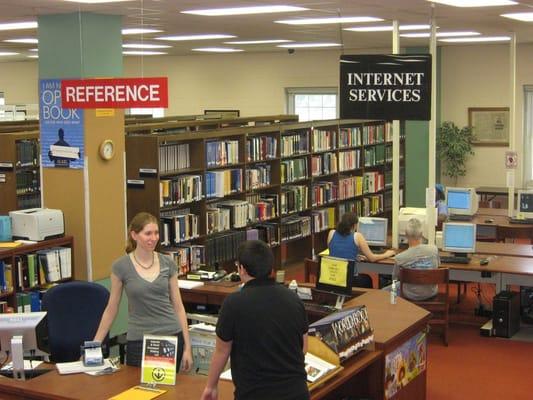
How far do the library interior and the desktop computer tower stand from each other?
2 cm

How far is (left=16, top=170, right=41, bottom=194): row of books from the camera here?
10.2m

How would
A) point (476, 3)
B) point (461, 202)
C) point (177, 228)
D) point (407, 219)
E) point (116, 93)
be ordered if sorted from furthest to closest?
point (461, 202) < point (407, 219) < point (177, 228) < point (476, 3) < point (116, 93)

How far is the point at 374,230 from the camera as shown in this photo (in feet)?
32.1

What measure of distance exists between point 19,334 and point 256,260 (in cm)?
177

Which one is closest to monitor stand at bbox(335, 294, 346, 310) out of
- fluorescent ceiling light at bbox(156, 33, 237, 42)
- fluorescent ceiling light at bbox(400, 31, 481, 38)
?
fluorescent ceiling light at bbox(156, 33, 237, 42)

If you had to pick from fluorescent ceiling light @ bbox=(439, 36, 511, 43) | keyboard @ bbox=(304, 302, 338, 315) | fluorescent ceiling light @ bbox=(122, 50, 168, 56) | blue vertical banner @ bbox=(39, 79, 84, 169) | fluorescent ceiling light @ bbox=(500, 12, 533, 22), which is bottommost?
keyboard @ bbox=(304, 302, 338, 315)

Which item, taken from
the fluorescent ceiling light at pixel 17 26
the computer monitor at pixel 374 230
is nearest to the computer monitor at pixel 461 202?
the computer monitor at pixel 374 230

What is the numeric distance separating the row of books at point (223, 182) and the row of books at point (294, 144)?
51.7 inches

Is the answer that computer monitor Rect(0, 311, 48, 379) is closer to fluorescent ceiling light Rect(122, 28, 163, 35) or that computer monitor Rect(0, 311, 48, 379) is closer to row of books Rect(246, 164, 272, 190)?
row of books Rect(246, 164, 272, 190)

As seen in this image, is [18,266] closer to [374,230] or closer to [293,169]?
[374,230]

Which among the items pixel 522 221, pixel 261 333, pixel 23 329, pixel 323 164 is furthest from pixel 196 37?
pixel 261 333

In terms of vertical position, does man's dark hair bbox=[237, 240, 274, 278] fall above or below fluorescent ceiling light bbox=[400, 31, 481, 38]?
below

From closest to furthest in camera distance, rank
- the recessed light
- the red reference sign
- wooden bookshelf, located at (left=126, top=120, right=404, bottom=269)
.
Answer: the red reference sign
wooden bookshelf, located at (left=126, top=120, right=404, bottom=269)
the recessed light

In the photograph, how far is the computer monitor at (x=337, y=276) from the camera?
21.0 ft
